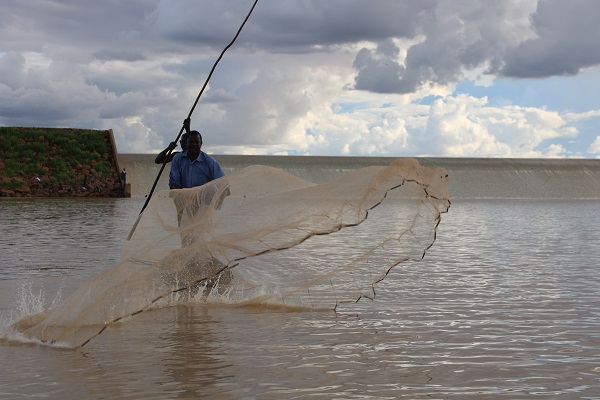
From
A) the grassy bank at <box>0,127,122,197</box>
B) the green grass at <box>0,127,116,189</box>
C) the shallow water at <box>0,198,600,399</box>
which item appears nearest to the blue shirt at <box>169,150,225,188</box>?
the shallow water at <box>0,198,600,399</box>

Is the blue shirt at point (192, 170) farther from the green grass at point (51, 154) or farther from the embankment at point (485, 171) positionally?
the embankment at point (485, 171)

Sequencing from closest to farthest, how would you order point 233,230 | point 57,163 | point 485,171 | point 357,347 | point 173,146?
1. point 357,347
2. point 233,230
3. point 173,146
4. point 57,163
5. point 485,171

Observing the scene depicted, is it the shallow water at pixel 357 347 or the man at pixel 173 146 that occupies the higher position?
the man at pixel 173 146

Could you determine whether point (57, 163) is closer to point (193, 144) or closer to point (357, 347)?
point (193, 144)

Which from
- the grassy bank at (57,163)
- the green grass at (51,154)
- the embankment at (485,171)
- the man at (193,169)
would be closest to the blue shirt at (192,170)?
A: the man at (193,169)

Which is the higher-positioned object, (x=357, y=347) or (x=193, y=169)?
(x=193, y=169)

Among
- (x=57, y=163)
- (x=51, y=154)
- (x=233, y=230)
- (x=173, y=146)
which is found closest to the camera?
(x=233, y=230)

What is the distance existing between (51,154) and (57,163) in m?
1.18

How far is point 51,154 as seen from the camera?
133ft

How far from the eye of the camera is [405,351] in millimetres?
5184

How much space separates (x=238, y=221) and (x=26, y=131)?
126 feet

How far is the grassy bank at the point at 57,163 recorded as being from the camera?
37844mm

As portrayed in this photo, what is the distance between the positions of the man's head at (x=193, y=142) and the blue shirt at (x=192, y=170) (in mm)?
84

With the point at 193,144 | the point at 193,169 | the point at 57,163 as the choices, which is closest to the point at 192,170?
the point at 193,169
